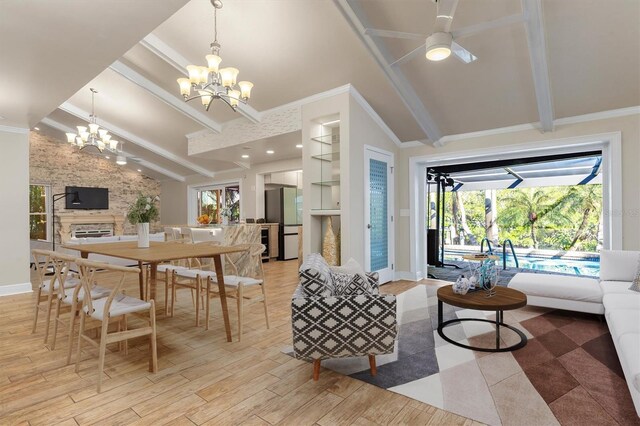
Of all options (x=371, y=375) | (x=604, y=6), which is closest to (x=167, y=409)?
(x=371, y=375)

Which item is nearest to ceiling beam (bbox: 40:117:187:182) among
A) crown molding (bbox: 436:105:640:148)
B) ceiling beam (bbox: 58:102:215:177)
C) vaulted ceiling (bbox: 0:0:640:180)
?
ceiling beam (bbox: 58:102:215:177)

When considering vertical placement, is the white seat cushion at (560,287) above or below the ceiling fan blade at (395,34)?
below

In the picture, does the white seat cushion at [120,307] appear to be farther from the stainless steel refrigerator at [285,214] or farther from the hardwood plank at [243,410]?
the stainless steel refrigerator at [285,214]

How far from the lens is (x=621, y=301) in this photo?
2754 millimetres

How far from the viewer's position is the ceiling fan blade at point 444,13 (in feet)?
7.35

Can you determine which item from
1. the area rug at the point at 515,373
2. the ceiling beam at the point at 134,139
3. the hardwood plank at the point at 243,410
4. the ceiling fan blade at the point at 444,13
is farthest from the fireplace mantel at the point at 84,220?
the ceiling fan blade at the point at 444,13

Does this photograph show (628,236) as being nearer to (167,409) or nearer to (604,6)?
(604,6)

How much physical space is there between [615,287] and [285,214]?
6146 mm

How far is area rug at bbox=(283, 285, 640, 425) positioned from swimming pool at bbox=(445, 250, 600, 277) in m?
4.01

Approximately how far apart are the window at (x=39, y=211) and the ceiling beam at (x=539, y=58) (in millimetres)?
10800

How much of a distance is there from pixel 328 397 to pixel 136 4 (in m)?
2.97

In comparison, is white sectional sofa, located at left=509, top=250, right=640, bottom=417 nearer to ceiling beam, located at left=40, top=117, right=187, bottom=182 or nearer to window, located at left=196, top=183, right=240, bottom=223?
window, located at left=196, top=183, right=240, bottom=223

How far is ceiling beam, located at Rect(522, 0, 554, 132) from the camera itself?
2.71 metres

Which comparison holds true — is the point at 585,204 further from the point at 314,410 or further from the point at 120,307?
the point at 120,307
